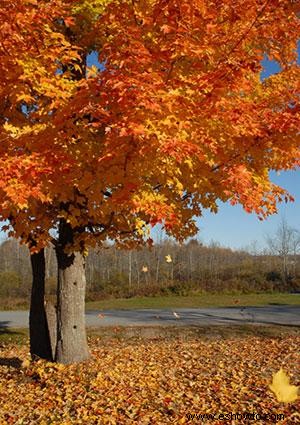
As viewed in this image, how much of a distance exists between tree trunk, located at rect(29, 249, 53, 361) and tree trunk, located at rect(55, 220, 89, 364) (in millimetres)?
Answer: 1010

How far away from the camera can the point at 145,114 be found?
5309mm

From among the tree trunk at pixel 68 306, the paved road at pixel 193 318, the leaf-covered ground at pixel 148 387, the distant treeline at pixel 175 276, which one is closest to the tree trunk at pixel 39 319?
the leaf-covered ground at pixel 148 387

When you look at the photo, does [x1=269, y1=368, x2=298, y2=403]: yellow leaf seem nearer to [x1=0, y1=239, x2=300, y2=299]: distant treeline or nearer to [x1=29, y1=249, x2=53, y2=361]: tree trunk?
[x1=0, y1=239, x2=300, y2=299]: distant treeline

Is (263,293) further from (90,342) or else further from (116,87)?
(116,87)

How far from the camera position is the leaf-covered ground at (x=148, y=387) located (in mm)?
6293

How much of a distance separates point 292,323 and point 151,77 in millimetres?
14070

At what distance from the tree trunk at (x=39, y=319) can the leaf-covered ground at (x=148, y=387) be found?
1.95 feet

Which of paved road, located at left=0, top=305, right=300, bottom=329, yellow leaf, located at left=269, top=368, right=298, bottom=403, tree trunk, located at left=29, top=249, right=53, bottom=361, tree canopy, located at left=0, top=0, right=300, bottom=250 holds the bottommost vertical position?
paved road, located at left=0, top=305, right=300, bottom=329

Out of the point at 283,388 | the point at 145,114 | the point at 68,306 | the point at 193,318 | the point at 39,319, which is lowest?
the point at 193,318

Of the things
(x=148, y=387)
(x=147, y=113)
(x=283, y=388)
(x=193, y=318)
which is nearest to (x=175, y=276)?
(x=193, y=318)

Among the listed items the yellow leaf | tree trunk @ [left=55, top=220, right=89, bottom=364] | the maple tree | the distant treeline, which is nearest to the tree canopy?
the maple tree

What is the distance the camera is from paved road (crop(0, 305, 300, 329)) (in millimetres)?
17625

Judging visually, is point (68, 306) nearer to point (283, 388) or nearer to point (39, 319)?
point (39, 319)

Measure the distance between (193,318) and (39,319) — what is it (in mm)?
9532
